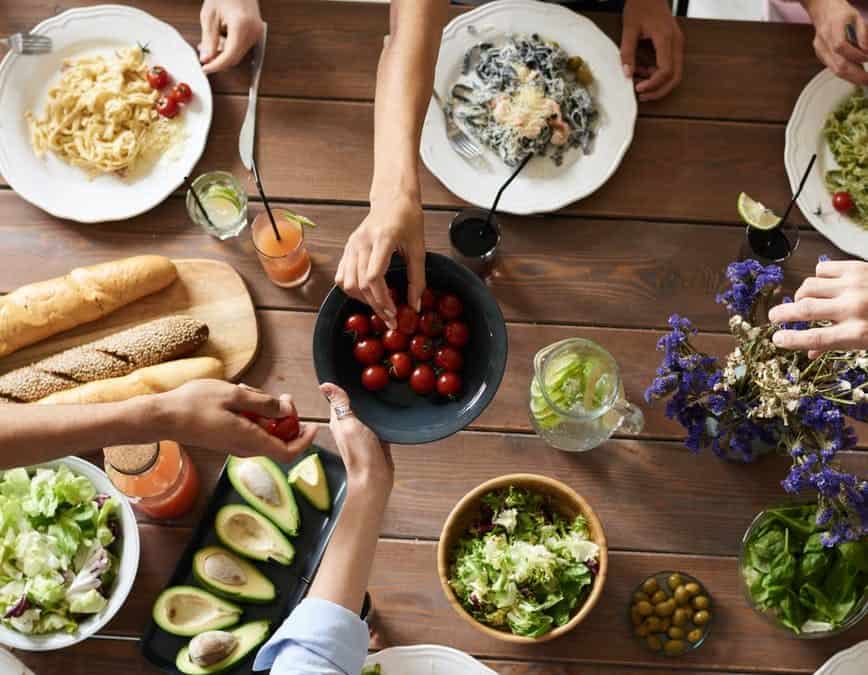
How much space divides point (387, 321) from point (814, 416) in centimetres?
69

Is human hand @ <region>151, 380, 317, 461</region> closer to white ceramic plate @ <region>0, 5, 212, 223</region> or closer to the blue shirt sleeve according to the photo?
the blue shirt sleeve

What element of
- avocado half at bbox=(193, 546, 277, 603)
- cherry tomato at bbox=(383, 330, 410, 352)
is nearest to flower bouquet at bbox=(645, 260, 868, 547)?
cherry tomato at bbox=(383, 330, 410, 352)

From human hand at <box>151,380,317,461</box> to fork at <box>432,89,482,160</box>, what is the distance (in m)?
0.67

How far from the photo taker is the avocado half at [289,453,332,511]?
1537 millimetres

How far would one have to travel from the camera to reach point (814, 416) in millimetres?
1237

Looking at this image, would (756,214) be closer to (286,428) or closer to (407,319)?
(407,319)

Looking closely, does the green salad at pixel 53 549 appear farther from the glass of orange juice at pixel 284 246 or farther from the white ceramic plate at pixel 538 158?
the white ceramic plate at pixel 538 158

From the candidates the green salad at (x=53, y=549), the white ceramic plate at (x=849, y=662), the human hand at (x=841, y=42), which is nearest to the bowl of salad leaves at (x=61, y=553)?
the green salad at (x=53, y=549)

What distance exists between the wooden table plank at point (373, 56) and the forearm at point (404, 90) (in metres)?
0.26

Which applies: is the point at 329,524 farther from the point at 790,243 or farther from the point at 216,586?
the point at 790,243

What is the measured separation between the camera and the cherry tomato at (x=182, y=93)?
1.76 m

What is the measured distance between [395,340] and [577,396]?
343 mm

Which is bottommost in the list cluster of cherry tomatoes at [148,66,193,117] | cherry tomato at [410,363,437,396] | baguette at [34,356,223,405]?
baguette at [34,356,223,405]

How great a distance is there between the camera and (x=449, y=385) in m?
1.45
